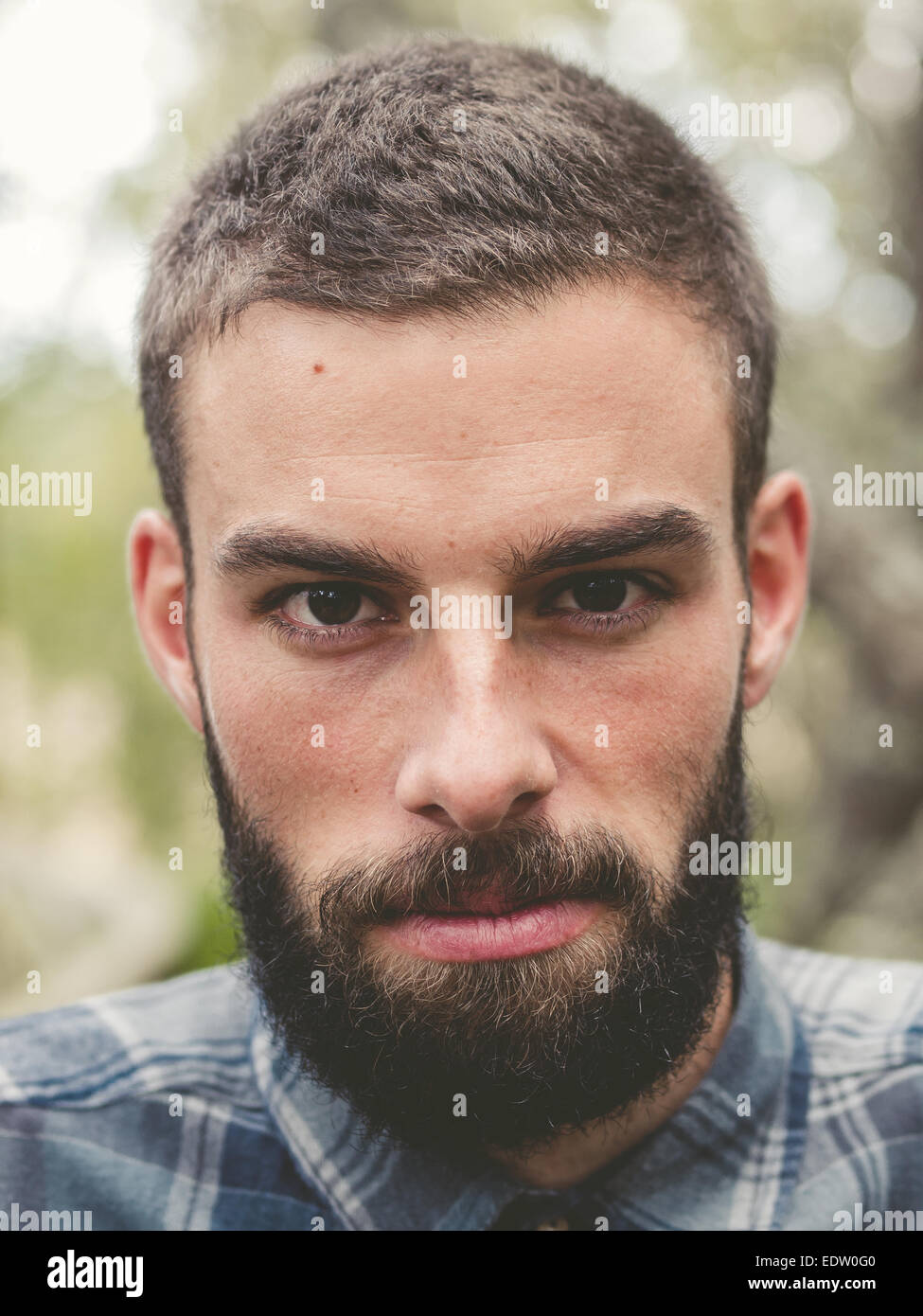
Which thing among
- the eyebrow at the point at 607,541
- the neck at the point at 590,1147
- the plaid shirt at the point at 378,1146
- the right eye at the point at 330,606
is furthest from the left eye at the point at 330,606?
the neck at the point at 590,1147

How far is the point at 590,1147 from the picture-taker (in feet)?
6.55

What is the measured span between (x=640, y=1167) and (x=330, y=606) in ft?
4.02

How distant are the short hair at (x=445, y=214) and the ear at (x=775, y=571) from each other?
72mm

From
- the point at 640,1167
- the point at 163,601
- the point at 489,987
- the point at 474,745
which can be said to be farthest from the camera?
the point at 163,601

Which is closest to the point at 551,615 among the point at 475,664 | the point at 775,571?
the point at 475,664

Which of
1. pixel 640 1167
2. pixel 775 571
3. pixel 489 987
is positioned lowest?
pixel 640 1167

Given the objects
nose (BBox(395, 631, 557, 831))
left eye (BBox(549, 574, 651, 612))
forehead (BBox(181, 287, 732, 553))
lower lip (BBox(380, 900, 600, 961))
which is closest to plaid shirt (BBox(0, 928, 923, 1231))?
lower lip (BBox(380, 900, 600, 961))

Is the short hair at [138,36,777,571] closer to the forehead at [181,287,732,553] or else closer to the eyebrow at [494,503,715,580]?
the forehead at [181,287,732,553]

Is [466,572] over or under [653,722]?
over

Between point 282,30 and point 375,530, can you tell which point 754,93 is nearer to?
point 282,30

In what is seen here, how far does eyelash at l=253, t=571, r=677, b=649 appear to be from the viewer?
184 centimetres

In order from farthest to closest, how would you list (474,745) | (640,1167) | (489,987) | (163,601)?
(163,601) → (640,1167) → (489,987) → (474,745)

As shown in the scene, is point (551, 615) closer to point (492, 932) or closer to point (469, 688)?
point (469, 688)

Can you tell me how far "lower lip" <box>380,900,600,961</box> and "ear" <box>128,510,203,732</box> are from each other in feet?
2.42
